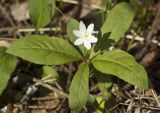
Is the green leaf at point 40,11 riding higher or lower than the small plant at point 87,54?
higher

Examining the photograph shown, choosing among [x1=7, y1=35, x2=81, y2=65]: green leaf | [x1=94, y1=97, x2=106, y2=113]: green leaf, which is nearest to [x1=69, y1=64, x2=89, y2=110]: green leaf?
[x1=7, y1=35, x2=81, y2=65]: green leaf

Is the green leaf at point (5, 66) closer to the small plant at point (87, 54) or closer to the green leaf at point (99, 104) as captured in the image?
the small plant at point (87, 54)

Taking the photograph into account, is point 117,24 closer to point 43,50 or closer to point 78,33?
point 78,33

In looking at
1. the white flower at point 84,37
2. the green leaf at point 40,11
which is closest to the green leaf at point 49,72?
the green leaf at point 40,11

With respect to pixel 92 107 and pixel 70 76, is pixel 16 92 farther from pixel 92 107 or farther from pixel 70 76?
pixel 92 107

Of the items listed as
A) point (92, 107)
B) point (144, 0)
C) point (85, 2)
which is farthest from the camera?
point (85, 2)

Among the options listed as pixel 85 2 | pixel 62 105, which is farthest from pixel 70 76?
pixel 85 2

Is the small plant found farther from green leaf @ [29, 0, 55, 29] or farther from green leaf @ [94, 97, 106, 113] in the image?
green leaf @ [29, 0, 55, 29]
